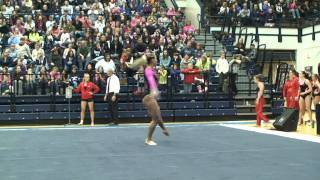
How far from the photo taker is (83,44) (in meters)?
20.1

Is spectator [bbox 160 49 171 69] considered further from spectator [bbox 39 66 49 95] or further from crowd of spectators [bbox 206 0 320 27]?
crowd of spectators [bbox 206 0 320 27]

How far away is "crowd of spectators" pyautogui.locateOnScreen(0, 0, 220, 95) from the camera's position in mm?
18766

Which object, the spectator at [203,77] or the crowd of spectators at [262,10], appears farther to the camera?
the crowd of spectators at [262,10]

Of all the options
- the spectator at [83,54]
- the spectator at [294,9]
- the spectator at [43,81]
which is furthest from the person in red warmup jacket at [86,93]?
the spectator at [294,9]

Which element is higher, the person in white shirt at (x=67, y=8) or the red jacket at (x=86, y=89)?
the person in white shirt at (x=67, y=8)

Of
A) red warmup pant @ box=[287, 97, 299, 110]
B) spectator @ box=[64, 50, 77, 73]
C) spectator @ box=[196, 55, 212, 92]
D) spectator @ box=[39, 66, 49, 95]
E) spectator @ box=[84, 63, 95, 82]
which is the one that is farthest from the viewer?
spectator @ box=[196, 55, 212, 92]

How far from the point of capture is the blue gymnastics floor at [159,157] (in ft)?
26.0

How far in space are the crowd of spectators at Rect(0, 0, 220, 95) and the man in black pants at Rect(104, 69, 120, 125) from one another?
1.20 metres

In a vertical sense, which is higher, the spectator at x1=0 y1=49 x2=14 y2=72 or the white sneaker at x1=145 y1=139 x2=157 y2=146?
the spectator at x1=0 y1=49 x2=14 y2=72

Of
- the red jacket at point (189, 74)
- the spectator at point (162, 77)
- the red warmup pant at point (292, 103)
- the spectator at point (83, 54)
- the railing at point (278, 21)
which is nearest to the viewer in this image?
the red warmup pant at point (292, 103)

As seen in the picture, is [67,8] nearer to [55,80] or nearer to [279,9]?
[55,80]

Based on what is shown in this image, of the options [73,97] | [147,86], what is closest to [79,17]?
[73,97]

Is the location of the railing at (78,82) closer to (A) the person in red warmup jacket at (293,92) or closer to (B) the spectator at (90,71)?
(B) the spectator at (90,71)

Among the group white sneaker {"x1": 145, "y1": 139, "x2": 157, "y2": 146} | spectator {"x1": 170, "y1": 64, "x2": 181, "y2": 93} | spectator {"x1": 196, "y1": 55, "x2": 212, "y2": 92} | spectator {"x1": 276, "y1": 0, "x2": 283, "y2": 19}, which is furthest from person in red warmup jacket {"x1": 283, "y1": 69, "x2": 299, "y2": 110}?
spectator {"x1": 276, "y1": 0, "x2": 283, "y2": 19}
